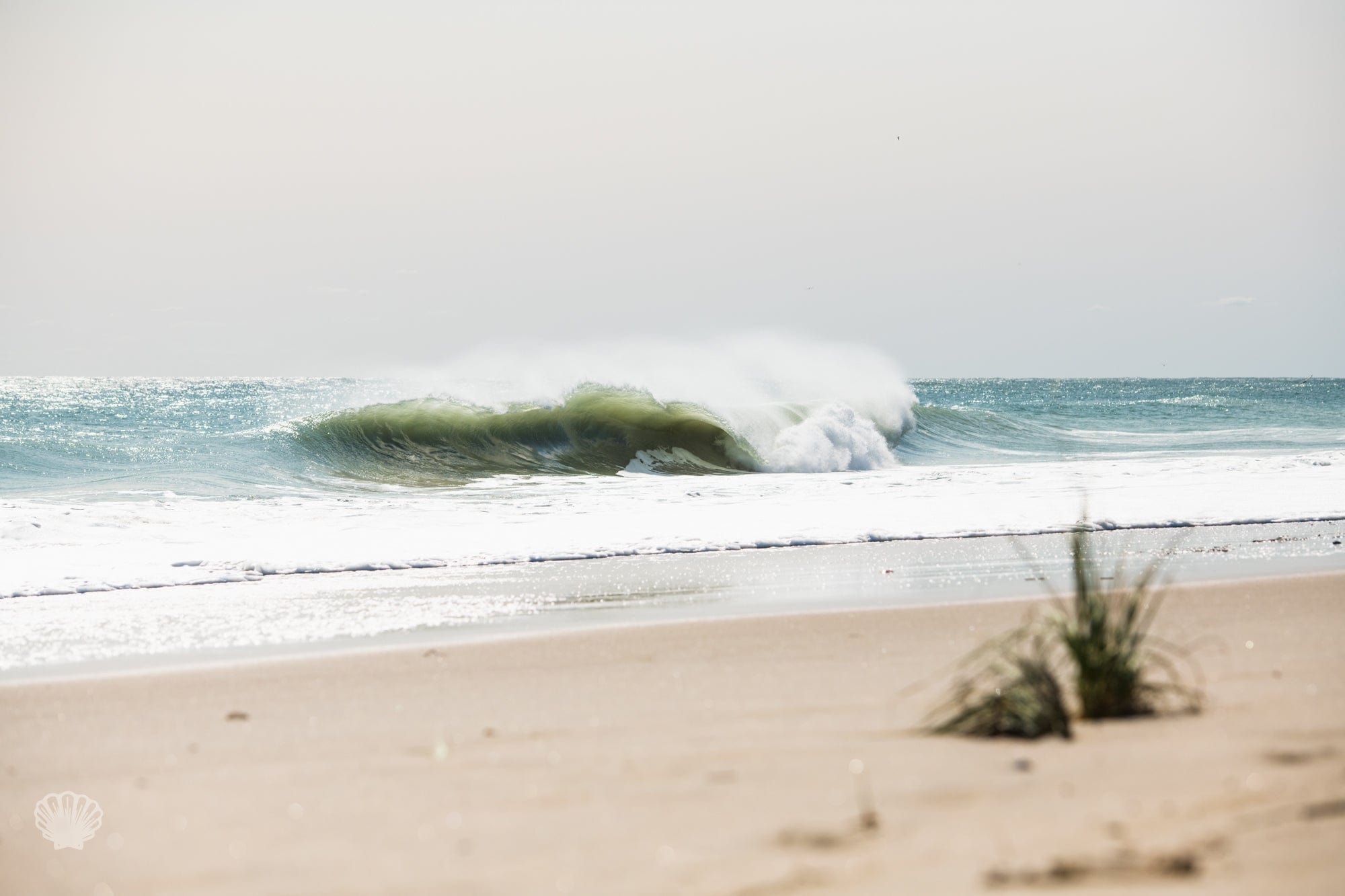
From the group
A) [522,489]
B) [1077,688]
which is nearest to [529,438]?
[522,489]

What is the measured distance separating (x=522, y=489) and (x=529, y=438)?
590 cm

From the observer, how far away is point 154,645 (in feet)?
19.1

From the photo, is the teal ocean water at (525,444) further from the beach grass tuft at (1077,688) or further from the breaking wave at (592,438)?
the beach grass tuft at (1077,688)

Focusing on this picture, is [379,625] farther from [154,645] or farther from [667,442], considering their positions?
[667,442]

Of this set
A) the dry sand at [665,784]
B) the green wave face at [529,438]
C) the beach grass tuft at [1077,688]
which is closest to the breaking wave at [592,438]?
the green wave face at [529,438]

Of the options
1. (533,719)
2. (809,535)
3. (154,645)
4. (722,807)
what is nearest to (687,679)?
(533,719)

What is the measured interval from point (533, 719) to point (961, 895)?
2014mm

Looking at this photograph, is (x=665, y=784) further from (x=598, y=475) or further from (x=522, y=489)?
(x=598, y=475)

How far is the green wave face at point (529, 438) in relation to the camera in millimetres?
19797

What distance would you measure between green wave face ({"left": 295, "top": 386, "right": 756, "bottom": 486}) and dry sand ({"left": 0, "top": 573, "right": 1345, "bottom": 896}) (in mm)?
14449

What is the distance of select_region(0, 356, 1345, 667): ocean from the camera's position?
308 inches

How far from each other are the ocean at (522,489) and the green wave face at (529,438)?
0.23 feet

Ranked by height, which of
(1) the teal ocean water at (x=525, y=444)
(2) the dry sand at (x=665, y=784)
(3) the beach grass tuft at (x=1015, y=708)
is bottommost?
(2) the dry sand at (x=665, y=784)

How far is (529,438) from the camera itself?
21.8m
